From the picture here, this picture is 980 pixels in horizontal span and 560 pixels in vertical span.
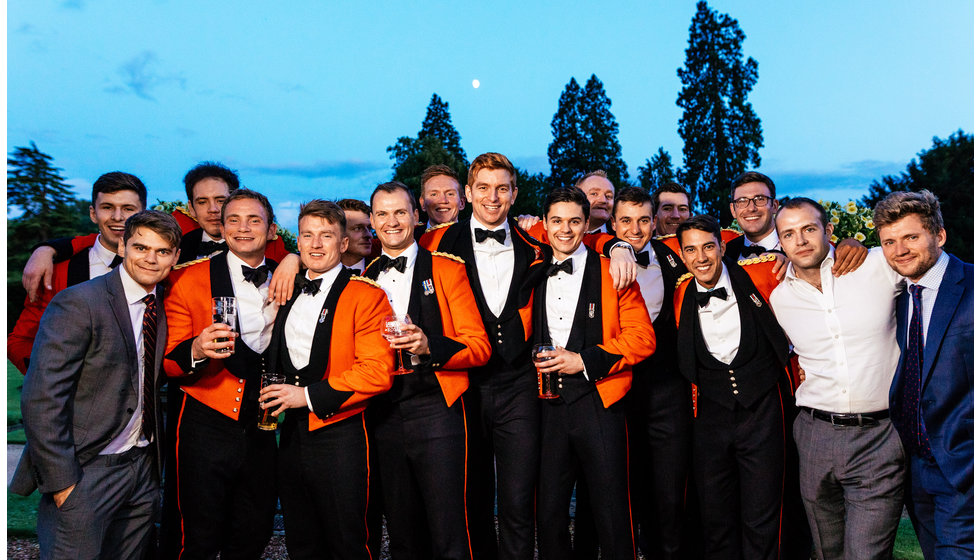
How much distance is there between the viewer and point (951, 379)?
3.70 meters

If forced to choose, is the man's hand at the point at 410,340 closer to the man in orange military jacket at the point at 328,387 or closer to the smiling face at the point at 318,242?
the man in orange military jacket at the point at 328,387

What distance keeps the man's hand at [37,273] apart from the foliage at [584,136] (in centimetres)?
3863

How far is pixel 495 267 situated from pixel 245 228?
166 cm

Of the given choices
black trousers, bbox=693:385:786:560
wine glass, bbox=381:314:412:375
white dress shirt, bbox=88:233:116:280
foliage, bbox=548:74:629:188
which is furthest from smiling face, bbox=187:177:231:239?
foliage, bbox=548:74:629:188

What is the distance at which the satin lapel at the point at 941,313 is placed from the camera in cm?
371

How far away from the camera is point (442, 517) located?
4230 mm

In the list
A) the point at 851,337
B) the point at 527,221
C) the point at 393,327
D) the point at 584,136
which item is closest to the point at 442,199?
the point at 527,221

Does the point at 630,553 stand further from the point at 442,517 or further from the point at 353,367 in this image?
the point at 353,367

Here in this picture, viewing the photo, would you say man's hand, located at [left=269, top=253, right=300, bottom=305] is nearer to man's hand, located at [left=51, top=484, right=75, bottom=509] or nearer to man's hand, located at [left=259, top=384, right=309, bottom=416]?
man's hand, located at [left=259, top=384, right=309, bottom=416]

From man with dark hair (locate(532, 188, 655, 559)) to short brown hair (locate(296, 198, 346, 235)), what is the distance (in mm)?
1392

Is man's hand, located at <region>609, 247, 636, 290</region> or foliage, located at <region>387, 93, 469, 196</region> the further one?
foliage, located at <region>387, 93, 469, 196</region>

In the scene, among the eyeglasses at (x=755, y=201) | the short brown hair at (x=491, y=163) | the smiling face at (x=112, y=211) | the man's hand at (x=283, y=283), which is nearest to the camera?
the man's hand at (x=283, y=283)

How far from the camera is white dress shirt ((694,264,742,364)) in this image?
4.51 m

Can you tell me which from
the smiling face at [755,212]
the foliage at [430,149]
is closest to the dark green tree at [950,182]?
the foliage at [430,149]
